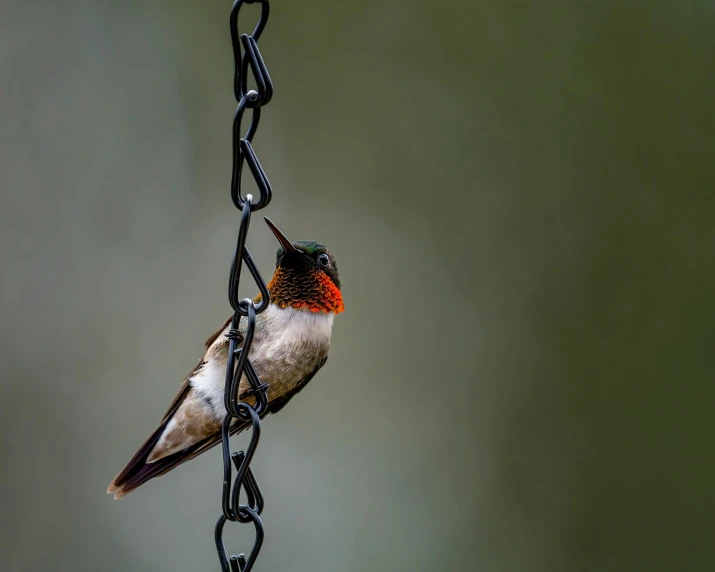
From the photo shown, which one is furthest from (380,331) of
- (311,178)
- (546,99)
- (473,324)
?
(546,99)

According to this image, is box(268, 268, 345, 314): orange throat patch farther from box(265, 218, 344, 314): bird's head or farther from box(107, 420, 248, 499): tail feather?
box(107, 420, 248, 499): tail feather

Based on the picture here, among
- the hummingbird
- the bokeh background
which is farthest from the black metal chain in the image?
the bokeh background

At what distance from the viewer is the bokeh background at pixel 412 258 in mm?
1825

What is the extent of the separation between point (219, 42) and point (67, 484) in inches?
55.7

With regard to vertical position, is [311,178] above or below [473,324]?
above

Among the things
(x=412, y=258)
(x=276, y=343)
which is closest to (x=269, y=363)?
(x=276, y=343)

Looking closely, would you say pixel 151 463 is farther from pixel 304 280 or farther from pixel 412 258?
pixel 412 258

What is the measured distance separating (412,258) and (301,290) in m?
1.02

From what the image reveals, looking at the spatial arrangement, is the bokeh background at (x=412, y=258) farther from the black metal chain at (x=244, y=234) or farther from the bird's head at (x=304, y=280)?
the black metal chain at (x=244, y=234)

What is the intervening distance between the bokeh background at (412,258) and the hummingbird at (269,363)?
2.51 ft

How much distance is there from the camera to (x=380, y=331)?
80.0 inches

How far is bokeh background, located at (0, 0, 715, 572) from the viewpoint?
5.99 ft

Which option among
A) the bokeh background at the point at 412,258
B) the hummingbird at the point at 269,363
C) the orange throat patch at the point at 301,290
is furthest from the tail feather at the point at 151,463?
the bokeh background at the point at 412,258

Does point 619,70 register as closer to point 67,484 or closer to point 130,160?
point 130,160
